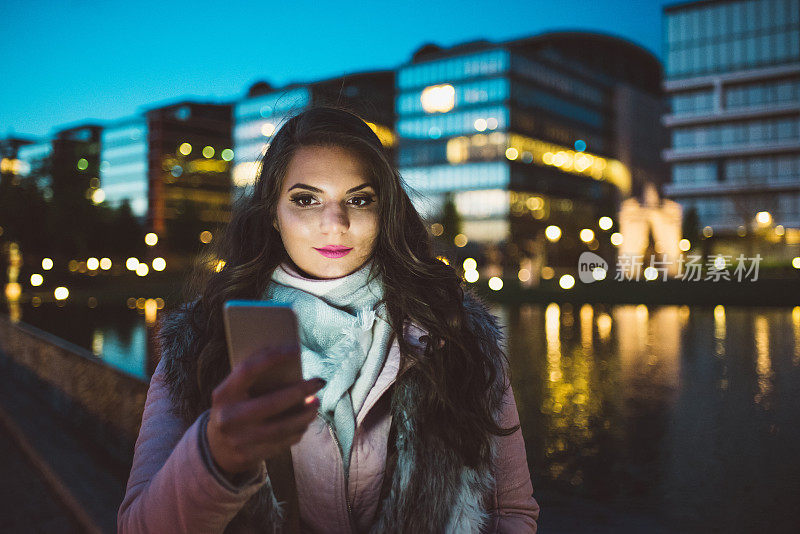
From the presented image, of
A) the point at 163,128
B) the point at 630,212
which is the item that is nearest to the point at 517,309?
the point at 630,212

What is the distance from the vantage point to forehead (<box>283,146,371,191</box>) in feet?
5.73

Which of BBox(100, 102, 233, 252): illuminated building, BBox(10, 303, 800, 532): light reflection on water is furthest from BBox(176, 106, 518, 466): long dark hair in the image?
BBox(100, 102, 233, 252): illuminated building

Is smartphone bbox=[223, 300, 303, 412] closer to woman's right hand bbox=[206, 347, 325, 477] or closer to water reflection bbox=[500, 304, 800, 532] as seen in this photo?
woman's right hand bbox=[206, 347, 325, 477]

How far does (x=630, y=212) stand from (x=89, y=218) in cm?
2508

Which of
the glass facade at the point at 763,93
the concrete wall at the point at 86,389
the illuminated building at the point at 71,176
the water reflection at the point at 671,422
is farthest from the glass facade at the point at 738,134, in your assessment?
the concrete wall at the point at 86,389

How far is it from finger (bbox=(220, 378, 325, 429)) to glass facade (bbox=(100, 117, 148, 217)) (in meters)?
107

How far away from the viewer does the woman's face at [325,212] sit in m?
1.73

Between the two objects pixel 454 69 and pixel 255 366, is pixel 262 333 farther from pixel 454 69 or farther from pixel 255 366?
pixel 454 69

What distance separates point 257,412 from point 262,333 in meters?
0.12

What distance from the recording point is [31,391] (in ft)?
26.5

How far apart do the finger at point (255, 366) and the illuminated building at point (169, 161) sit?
96945 millimetres

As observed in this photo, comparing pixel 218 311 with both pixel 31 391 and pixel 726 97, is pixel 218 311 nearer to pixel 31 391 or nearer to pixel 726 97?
pixel 31 391

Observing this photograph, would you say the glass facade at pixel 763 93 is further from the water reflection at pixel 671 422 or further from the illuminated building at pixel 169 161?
the illuminated building at pixel 169 161

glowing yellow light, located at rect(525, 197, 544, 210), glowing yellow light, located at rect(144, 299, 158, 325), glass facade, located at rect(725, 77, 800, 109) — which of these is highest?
glass facade, located at rect(725, 77, 800, 109)
